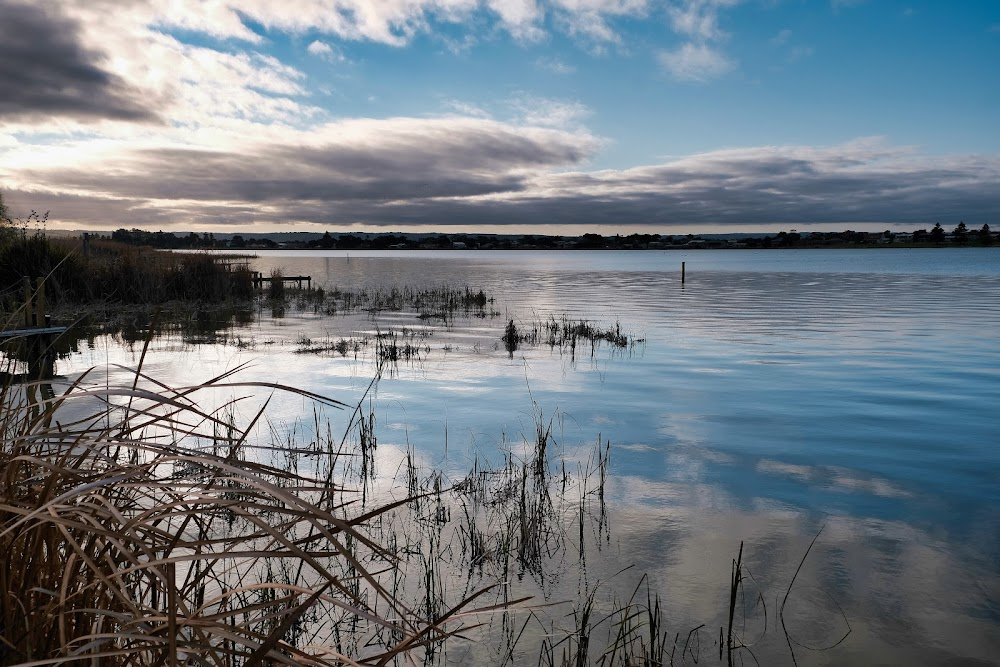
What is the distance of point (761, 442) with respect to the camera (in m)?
10.8

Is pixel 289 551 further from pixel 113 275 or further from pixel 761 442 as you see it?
pixel 113 275

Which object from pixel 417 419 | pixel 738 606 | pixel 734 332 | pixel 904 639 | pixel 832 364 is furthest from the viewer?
pixel 734 332

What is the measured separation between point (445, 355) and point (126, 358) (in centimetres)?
823

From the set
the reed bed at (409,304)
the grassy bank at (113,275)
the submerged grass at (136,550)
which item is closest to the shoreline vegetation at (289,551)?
the submerged grass at (136,550)

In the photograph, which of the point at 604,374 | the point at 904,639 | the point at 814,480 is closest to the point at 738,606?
the point at 904,639

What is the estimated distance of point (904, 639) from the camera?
17.4 feet

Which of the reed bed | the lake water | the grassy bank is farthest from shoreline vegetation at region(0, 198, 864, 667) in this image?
the reed bed

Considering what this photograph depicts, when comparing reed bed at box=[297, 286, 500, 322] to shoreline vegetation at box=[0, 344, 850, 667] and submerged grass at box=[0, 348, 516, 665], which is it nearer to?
shoreline vegetation at box=[0, 344, 850, 667]

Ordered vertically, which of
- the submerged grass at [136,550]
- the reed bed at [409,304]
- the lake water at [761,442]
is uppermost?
the submerged grass at [136,550]

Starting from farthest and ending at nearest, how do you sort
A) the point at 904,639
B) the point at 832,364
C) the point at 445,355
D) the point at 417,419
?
the point at 445,355, the point at 832,364, the point at 417,419, the point at 904,639

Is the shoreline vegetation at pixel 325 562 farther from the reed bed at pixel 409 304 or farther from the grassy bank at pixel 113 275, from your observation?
the reed bed at pixel 409 304

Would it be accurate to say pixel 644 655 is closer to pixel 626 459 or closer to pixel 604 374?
pixel 626 459

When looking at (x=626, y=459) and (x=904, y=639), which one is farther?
(x=626, y=459)

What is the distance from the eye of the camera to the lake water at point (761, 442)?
585cm
